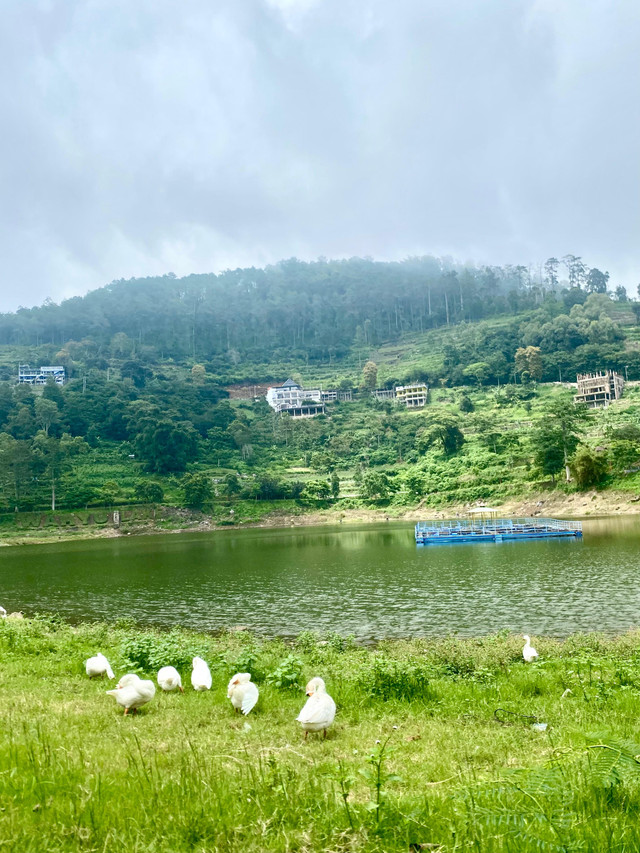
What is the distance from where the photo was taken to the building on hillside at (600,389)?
329 ft

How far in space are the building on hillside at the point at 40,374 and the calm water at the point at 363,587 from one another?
103m

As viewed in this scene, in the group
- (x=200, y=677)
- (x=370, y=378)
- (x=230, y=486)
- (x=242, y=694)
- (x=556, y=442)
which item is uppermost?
(x=370, y=378)

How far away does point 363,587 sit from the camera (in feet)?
82.8

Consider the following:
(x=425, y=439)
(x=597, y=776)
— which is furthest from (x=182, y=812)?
(x=425, y=439)

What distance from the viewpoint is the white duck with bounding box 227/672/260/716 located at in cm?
687

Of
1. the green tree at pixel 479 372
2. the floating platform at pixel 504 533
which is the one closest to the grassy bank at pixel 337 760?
the floating platform at pixel 504 533

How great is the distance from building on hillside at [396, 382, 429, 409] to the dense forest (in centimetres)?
319

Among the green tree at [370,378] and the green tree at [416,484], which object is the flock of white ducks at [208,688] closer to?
the green tree at [416,484]

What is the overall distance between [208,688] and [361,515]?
69.8 meters

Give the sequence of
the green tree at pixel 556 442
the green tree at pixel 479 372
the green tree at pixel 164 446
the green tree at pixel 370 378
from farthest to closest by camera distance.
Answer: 1. the green tree at pixel 370 378
2. the green tree at pixel 479 372
3. the green tree at pixel 164 446
4. the green tree at pixel 556 442

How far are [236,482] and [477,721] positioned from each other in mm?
80795

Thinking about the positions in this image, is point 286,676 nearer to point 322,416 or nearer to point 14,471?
point 14,471

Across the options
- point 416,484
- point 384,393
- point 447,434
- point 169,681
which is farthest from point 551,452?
point 384,393

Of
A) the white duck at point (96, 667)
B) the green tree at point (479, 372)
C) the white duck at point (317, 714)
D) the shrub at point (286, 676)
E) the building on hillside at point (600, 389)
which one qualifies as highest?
Answer: the green tree at point (479, 372)
